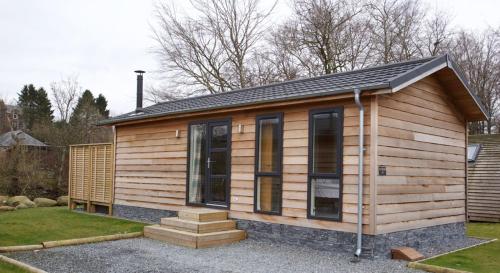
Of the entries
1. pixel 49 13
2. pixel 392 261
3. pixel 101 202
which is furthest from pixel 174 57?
pixel 392 261

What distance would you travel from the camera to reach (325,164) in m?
7.68

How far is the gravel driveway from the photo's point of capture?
639 cm

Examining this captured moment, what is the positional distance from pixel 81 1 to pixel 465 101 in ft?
33.0

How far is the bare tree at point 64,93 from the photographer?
34.8 metres

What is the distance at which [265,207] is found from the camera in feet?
28.1

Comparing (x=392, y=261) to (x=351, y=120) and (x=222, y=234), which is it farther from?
(x=222, y=234)

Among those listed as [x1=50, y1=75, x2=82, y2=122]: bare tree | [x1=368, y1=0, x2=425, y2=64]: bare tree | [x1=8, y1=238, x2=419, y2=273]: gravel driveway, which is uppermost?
[x1=368, y1=0, x2=425, y2=64]: bare tree

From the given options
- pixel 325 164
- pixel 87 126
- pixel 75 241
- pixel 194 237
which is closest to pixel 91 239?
pixel 75 241

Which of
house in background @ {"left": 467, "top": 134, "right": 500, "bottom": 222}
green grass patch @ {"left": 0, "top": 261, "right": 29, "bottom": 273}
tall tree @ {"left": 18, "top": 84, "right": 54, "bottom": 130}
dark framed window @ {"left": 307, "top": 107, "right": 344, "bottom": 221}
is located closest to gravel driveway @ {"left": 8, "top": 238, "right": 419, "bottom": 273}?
green grass patch @ {"left": 0, "top": 261, "right": 29, "bottom": 273}

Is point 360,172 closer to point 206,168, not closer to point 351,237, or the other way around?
point 351,237

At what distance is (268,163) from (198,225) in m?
1.75

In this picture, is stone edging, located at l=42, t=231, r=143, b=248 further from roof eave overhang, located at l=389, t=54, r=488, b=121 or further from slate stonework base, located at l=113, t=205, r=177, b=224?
roof eave overhang, located at l=389, t=54, r=488, b=121

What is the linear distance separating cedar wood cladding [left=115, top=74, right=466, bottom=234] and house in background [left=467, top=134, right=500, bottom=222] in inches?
175

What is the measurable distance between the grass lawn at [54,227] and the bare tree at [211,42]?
44.8ft
